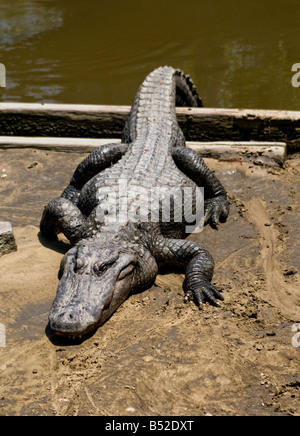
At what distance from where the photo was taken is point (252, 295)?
4359 millimetres

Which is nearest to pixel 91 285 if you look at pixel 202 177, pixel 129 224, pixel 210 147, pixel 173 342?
pixel 173 342

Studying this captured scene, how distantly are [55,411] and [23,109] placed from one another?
5186mm

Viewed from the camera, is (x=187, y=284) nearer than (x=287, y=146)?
Yes

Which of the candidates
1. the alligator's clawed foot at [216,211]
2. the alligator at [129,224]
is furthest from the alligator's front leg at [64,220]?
the alligator's clawed foot at [216,211]

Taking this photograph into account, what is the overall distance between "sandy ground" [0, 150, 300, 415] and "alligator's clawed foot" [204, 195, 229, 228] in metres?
0.09

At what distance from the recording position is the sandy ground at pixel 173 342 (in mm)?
3311

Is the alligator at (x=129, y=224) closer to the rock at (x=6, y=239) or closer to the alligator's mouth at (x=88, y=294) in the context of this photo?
the alligator's mouth at (x=88, y=294)

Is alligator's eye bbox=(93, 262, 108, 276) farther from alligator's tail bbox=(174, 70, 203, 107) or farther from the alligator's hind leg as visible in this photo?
alligator's tail bbox=(174, 70, 203, 107)

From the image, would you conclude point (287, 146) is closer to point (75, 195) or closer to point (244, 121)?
point (244, 121)

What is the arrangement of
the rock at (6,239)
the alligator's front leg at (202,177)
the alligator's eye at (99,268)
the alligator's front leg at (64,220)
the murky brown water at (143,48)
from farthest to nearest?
the murky brown water at (143,48)
the alligator's front leg at (202,177)
the alligator's front leg at (64,220)
the rock at (6,239)
the alligator's eye at (99,268)

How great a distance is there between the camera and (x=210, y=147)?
6.89 meters

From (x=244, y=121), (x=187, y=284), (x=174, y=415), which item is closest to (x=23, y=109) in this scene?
(x=244, y=121)
